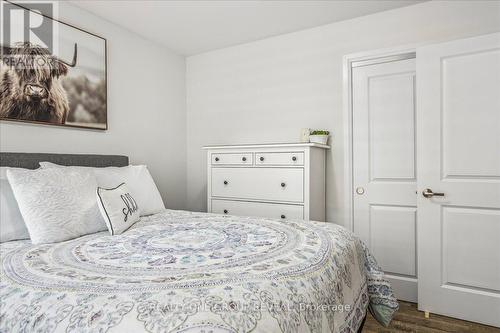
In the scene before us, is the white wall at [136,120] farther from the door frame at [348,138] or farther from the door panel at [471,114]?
the door panel at [471,114]

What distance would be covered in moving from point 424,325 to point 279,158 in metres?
1.67

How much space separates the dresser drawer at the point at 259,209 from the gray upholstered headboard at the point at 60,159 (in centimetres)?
101

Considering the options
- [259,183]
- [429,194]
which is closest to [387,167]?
[429,194]

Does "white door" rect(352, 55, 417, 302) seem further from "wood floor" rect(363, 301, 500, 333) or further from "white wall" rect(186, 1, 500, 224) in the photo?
"wood floor" rect(363, 301, 500, 333)

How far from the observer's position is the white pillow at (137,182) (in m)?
2.11

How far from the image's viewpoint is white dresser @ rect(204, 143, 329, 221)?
8.70 feet

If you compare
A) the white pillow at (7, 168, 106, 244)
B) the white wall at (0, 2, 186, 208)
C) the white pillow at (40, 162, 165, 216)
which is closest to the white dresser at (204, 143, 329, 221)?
the white wall at (0, 2, 186, 208)

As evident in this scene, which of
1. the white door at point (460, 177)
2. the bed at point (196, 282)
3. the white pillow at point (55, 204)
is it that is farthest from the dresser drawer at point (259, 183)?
the white pillow at point (55, 204)

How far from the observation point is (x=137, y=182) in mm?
2291

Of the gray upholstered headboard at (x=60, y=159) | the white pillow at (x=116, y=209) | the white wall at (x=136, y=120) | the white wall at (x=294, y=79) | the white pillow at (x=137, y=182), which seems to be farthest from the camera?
the white wall at (x=294, y=79)

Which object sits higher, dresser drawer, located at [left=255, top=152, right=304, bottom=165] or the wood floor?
dresser drawer, located at [left=255, top=152, right=304, bottom=165]

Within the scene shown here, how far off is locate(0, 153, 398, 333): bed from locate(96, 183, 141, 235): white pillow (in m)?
0.07

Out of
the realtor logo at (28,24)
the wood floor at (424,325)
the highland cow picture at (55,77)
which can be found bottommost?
the wood floor at (424,325)

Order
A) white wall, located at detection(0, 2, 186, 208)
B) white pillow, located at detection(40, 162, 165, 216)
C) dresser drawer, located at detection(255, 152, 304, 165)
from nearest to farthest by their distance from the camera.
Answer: white pillow, located at detection(40, 162, 165, 216) < white wall, located at detection(0, 2, 186, 208) < dresser drawer, located at detection(255, 152, 304, 165)
